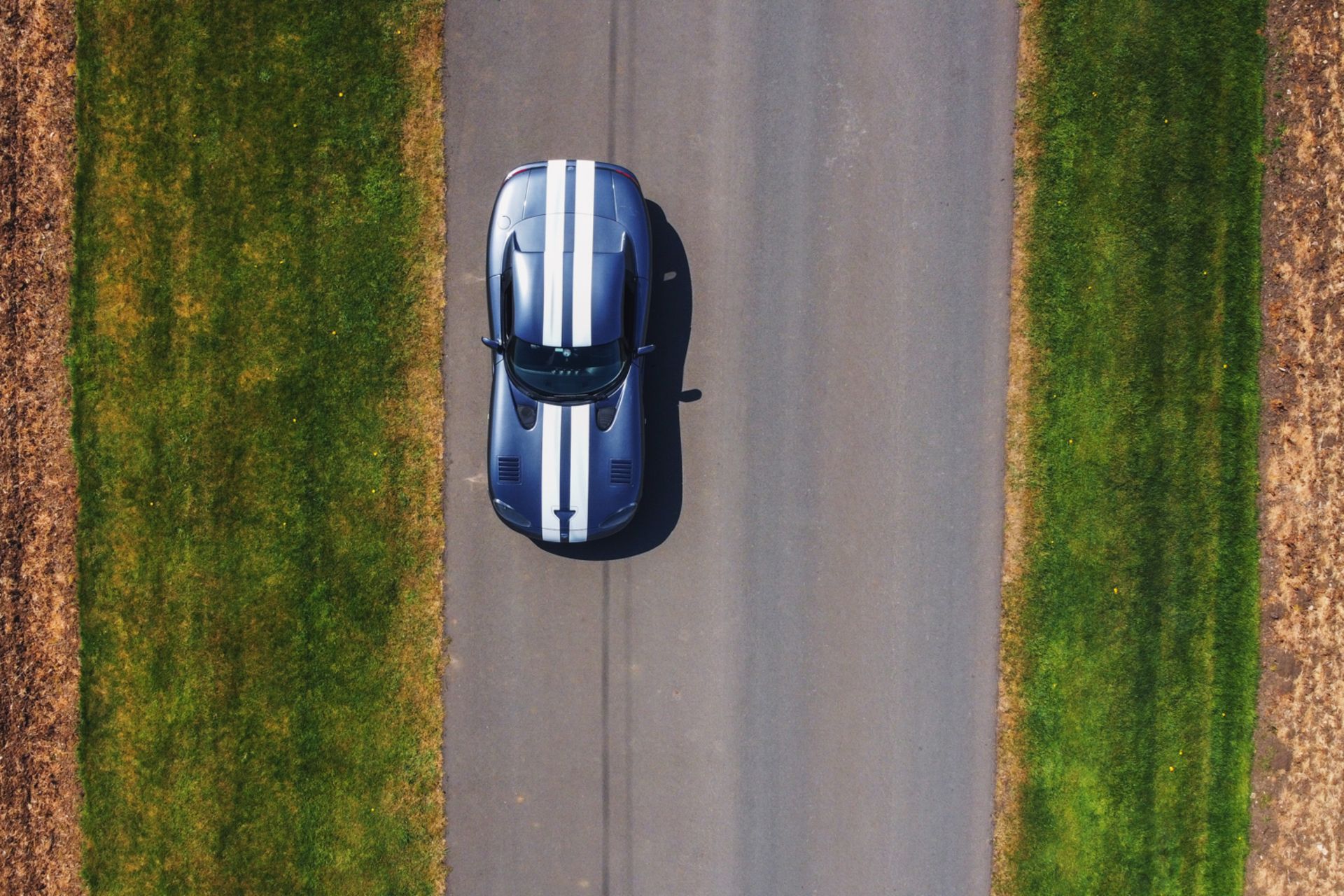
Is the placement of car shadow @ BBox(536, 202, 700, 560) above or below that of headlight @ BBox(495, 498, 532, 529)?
above

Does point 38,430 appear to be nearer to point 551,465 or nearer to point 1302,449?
point 551,465

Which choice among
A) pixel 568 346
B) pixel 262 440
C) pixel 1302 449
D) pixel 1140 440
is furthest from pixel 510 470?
pixel 1302 449

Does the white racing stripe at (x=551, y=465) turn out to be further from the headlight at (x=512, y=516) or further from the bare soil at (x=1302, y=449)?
the bare soil at (x=1302, y=449)

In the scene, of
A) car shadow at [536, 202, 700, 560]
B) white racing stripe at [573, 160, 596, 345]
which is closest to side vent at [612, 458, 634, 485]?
car shadow at [536, 202, 700, 560]

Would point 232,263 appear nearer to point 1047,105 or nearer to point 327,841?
point 327,841

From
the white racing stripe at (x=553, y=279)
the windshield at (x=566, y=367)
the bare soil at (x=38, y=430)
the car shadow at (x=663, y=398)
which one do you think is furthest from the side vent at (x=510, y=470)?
the bare soil at (x=38, y=430)

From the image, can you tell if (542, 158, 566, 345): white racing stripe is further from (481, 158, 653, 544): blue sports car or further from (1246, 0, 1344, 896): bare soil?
(1246, 0, 1344, 896): bare soil
